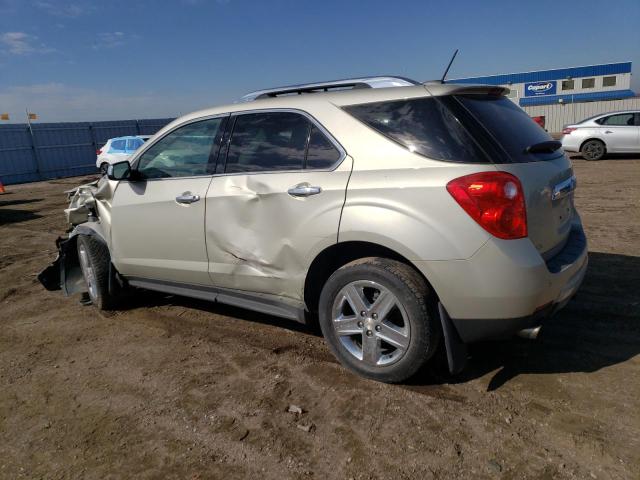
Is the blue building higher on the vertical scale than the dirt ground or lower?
higher

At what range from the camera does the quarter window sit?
45.9 meters

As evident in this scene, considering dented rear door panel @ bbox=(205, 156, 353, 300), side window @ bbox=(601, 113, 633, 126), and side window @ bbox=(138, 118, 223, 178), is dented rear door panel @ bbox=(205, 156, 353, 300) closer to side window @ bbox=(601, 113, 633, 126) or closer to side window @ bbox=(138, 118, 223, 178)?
side window @ bbox=(138, 118, 223, 178)

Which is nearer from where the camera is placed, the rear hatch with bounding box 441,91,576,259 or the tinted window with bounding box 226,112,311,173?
the rear hatch with bounding box 441,91,576,259

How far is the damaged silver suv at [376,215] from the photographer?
2.67m

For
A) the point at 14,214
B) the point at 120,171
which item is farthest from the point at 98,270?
the point at 14,214

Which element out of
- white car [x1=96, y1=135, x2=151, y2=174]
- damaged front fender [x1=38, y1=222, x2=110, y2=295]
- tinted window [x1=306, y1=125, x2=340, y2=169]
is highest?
tinted window [x1=306, y1=125, x2=340, y2=169]

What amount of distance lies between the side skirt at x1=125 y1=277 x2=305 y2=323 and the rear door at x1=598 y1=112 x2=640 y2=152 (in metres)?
15.0

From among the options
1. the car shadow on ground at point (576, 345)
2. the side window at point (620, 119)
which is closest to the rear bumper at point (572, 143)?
the side window at point (620, 119)

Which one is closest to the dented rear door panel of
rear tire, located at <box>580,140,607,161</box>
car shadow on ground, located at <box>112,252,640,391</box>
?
car shadow on ground, located at <box>112,252,640,391</box>

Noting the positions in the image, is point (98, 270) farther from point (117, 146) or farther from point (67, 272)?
point (117, 146)

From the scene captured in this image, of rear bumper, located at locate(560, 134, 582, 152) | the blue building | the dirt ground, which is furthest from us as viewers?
the blue building

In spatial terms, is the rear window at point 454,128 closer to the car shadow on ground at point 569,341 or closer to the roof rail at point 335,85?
the roof rail at point 335,85

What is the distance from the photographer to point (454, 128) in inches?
111

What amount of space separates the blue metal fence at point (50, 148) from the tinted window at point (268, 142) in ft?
67.0
